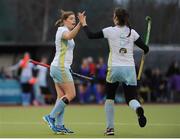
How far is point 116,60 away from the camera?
12.7 metres

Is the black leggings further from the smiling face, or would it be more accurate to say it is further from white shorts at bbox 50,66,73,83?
the smiling face

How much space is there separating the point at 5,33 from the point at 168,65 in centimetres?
770

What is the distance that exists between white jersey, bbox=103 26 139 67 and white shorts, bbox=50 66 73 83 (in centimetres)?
88

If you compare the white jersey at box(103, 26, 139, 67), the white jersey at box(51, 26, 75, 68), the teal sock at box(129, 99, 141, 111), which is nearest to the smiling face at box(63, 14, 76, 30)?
the white jersey at box(51, 26, 75, 68)

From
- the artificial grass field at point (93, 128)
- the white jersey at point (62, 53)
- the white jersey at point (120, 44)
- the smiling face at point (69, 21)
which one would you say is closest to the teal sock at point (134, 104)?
the artificial grass field at point (93, 128)

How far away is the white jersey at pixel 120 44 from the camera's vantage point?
1270 centimetres

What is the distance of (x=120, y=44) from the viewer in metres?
12.7

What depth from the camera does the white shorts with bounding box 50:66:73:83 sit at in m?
13.2

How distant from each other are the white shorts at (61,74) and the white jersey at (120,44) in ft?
2.90

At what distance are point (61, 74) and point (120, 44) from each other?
A: 1.24 metres

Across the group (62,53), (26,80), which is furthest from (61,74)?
(26,80)

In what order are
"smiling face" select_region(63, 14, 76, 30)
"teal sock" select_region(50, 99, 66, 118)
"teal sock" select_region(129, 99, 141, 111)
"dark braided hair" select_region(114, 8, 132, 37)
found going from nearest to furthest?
"teal sock" select_region(129, 99, 141, 111) → "dark braided hair" select_region(114, 8, 132, 37) → "teal sock" select_region(50, 99, 66, 118) → "smiling face" select_region(63, 14, 76, 30)

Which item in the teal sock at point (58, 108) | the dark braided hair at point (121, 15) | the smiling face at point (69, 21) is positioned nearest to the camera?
the dark braided hair at point (121, 15)

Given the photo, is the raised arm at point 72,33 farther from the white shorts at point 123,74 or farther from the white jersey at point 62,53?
the white shorts at point 123,74
